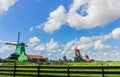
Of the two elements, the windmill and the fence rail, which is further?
the windmill

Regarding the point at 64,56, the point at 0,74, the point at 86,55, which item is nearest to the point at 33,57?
the point at 64,56

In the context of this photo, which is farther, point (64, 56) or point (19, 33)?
point (64, 56)

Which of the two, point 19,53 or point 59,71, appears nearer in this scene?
point 59,71

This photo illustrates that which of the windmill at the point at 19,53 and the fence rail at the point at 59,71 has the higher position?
the windmill at the point at 19,53

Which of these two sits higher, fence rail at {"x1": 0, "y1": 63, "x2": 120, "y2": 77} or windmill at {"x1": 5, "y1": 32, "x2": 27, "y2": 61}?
windmill at {"x1": 5, "y1": 32, "x2": 27, "y2": 61}

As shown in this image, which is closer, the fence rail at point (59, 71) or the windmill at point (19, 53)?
the fence rail at point (59, 71)

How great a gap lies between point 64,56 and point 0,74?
405 ft

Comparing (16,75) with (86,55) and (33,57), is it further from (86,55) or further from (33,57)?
(86,55)

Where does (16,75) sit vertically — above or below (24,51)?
below

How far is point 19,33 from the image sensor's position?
133125mm

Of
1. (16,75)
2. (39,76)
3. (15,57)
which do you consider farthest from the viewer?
(15,57)

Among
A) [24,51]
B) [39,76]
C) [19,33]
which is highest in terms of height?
[19,33]

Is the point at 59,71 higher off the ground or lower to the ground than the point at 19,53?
lower

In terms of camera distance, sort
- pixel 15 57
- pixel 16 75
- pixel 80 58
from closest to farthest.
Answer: pixel 16 75, pixel 15 57, pixel 80 58
